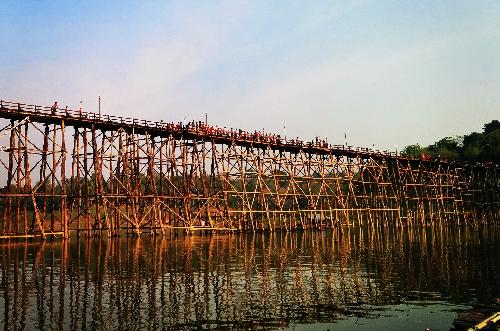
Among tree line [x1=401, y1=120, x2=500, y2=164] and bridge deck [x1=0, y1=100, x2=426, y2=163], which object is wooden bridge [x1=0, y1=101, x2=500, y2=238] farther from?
tree line [x1=401, y1=120, x2=500, y2=164]

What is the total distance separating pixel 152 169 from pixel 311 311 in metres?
24.9

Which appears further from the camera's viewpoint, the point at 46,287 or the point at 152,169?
the point at 152,169

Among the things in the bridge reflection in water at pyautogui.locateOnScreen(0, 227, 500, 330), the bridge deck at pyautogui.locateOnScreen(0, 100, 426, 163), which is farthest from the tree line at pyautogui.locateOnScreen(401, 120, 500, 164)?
the bridge reflection in water at pyautogui.locateOnScreen(0, 227, 500, 330)

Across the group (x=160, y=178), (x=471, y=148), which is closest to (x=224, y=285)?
(x=160, y=178)

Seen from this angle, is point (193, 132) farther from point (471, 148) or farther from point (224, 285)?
point (471, 148)

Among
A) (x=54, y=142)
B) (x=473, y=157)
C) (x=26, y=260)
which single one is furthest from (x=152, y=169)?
(x=473, y=157)

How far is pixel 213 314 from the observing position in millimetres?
10734

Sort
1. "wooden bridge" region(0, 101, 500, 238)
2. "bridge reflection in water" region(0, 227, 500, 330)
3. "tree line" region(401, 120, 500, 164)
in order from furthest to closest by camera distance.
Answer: "tree line" region(401, 120, 500, 164) → "wooden bridge" region(0, 101, 500, 238) → "bridge reflection in water" region(0, 227, 500, 330)

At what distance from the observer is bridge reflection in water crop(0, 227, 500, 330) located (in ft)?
34.3

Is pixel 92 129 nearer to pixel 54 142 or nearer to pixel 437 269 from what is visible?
pixel 54 142

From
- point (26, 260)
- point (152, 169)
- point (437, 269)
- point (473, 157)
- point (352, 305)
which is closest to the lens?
point (352, 305)

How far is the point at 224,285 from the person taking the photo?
14203 mm

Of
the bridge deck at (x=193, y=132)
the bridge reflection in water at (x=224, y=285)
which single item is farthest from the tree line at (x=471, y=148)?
the bridge reflection in water at (x=224, y=285)

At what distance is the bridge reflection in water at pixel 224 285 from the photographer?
34.3ft
